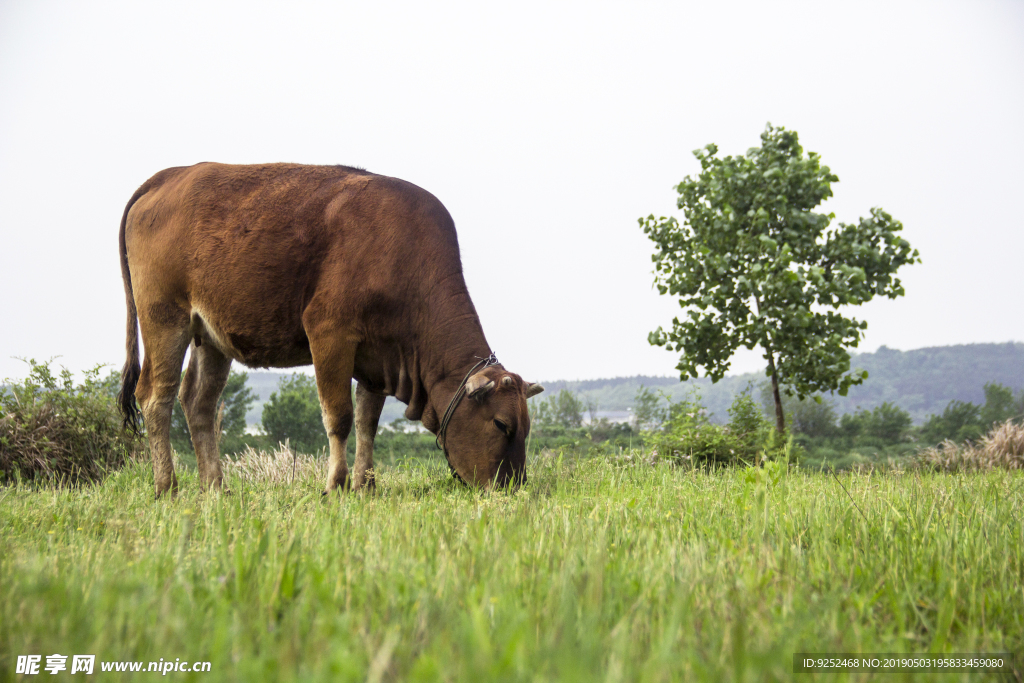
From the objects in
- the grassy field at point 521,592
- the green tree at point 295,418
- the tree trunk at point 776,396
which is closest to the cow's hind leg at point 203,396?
the grassy field at point 521,592

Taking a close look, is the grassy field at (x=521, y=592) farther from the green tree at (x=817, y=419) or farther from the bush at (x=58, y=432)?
the green tree at (x=817, y=419)

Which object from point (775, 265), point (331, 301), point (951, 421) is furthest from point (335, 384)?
point (951, 421)

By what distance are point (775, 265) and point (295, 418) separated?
31.3 feet

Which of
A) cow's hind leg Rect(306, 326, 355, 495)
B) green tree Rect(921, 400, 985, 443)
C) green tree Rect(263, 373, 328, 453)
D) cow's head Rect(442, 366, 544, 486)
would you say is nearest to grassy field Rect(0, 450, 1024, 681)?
cow's head Rect(442, 366, 544, 486)

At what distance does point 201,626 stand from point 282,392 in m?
12.5

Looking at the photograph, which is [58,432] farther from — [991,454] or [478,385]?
[991,454]

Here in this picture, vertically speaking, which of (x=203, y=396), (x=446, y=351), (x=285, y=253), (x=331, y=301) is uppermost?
(x=285, y=253)

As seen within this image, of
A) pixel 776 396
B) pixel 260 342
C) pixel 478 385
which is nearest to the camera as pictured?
pixel 478 385

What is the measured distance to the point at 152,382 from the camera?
16.2ft

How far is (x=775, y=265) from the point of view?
1013cm

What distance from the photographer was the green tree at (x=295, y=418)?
495 inches

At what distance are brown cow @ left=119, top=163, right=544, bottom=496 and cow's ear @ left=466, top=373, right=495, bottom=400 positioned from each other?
0.03ft

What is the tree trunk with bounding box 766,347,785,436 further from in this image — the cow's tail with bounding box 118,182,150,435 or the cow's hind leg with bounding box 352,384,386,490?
the cow's tail with bounding box 118,182,150,435

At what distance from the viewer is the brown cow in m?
4.37
